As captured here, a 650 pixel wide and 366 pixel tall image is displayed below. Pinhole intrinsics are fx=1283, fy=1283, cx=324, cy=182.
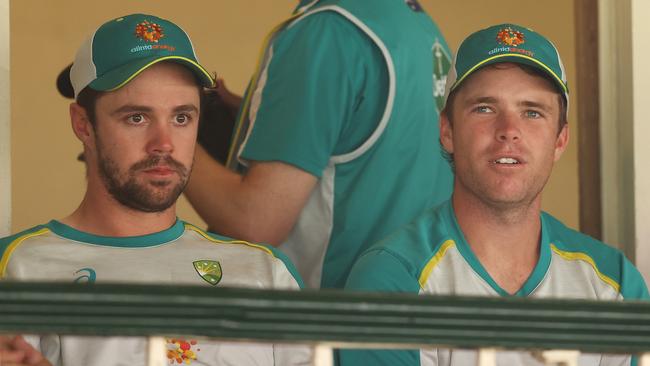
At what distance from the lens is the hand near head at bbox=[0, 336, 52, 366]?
7.33 ft

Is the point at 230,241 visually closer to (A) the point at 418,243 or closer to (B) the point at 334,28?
(A) the point at 418,243

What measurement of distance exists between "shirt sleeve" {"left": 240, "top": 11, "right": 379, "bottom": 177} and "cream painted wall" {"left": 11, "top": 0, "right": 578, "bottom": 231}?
2355 millimetres

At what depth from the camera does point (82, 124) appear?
9.23ft

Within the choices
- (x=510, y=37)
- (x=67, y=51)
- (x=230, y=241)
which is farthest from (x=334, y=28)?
(x=67, y=51)

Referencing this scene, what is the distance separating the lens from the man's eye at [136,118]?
9.02ft

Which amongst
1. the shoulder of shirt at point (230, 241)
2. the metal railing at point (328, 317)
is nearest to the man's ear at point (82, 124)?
the shoulder of shirt at point (230, 241)

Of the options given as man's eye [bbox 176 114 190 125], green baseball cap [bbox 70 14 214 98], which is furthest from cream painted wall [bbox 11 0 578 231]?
man's eye [bbox 176 114 190 125]

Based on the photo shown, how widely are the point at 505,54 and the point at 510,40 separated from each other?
66 mm

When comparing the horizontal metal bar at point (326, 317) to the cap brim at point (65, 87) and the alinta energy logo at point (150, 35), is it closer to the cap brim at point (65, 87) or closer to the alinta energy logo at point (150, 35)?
the alinta energy logo at point (150, 35)

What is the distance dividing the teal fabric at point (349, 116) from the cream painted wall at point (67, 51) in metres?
2.38

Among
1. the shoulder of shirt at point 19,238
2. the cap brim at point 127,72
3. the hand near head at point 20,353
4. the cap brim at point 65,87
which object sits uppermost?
the cap brim at point 65,87

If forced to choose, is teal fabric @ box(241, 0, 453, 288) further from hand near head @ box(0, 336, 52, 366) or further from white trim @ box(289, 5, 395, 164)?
hand near head @ box(0, 336, 52, 366)

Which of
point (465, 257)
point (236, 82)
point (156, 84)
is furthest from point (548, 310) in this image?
point (236, 82)

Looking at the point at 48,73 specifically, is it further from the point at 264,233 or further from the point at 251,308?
the point at 251,308
